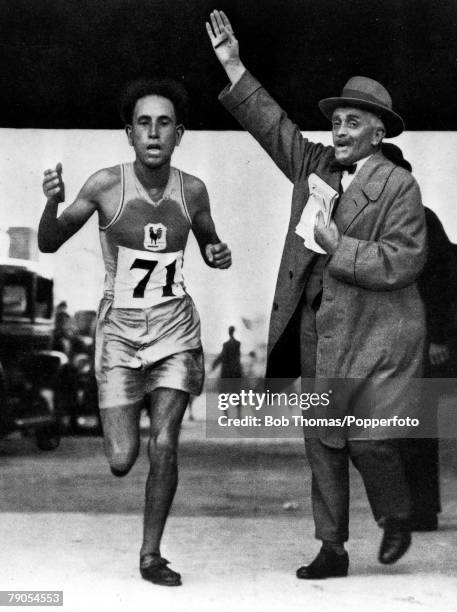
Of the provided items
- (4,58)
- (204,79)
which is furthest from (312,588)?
(4,58)

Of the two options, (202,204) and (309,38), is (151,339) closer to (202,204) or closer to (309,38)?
(202,204)

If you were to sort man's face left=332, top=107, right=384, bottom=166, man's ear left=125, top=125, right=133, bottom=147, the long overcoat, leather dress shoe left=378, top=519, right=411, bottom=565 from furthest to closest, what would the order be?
man's ear left=125, top=125, right=133, bottom=147
leather dress shoe left=378, top=519, right=411, bottom=565
man's face left=332, top=107, right=384, bottom=166
the long overcoat

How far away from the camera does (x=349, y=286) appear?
4.75 metres

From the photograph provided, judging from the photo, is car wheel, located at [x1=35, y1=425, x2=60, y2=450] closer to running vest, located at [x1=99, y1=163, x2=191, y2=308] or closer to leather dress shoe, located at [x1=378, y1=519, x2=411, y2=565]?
running vest, located at [x1=99, y1=163, x2=191, y2=308]

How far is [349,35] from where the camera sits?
5.12 meters

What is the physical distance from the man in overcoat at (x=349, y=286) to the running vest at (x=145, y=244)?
0.54 meters

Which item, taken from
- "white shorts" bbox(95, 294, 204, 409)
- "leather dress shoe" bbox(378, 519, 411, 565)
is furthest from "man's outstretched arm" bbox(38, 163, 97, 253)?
"leather dress shoe" bbox(378, 519, 411, 565)

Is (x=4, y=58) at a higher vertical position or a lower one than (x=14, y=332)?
higher

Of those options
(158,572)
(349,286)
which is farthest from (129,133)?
(158,572)

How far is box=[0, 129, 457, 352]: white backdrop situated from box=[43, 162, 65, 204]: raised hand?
0.08 m

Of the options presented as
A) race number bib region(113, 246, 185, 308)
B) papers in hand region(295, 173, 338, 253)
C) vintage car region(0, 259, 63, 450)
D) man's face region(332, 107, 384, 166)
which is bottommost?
vintage car region(0, 259, 63, 450)

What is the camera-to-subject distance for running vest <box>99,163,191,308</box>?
495 centimetres

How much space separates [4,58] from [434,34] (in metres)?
2.29

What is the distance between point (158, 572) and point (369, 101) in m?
2.56
